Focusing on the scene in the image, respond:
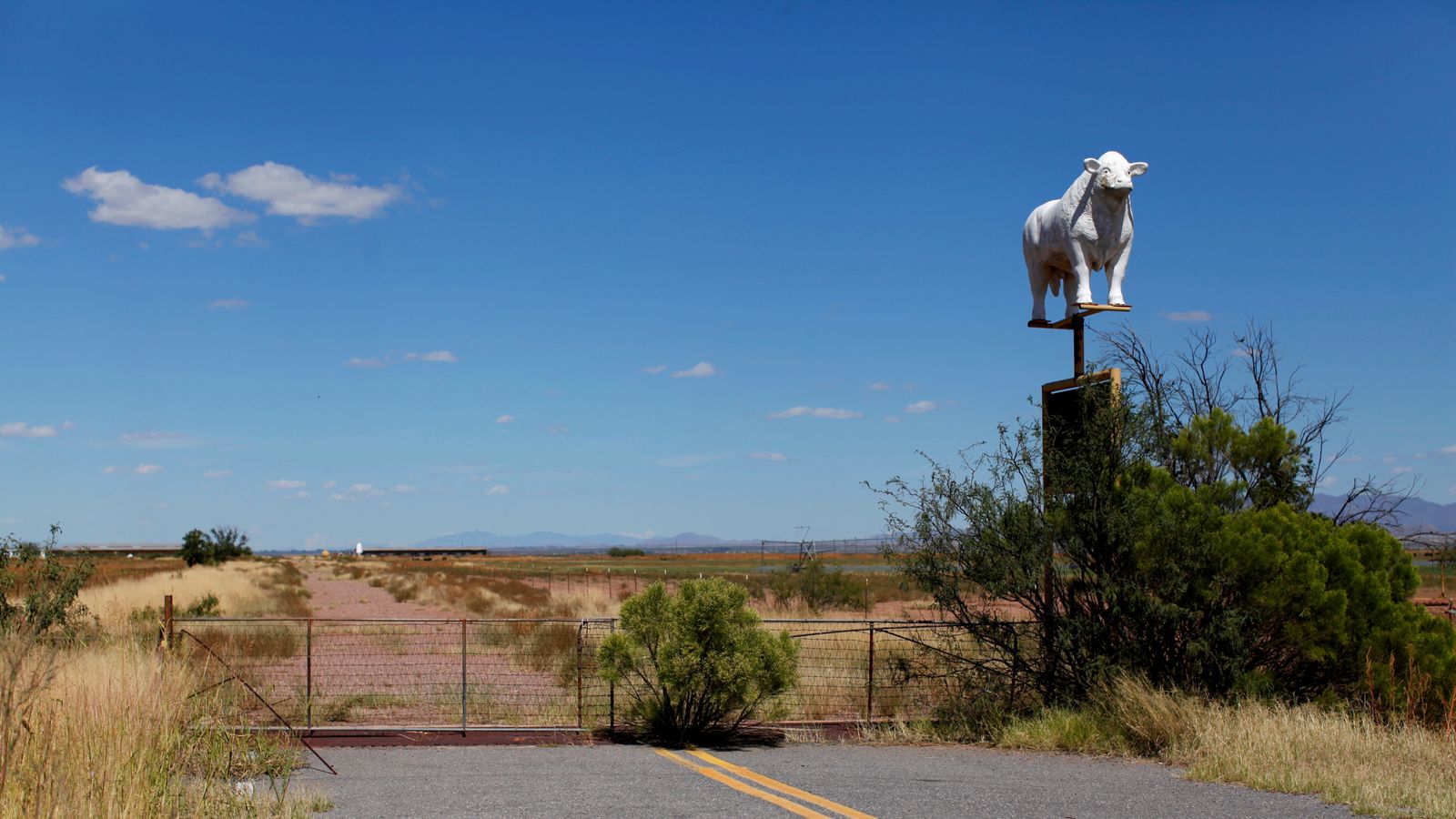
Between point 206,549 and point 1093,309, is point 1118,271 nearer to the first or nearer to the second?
point 1093,309

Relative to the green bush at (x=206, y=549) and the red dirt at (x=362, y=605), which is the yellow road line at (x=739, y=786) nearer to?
the red dirt at (x=362, y=605)

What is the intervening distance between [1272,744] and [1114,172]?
6749 mm

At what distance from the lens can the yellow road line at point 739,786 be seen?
934cm

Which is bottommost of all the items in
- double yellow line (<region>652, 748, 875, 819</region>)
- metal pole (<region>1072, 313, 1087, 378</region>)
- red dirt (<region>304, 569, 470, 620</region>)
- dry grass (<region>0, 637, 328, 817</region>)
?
red dirt (<region>304, 569, 470, 620</region>)

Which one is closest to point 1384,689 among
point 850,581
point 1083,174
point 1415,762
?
point 1415,762

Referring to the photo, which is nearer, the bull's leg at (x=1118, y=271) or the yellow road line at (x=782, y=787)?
the yellow road line at (x=782, y=787)

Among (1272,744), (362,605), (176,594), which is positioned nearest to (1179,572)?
(1272,744)

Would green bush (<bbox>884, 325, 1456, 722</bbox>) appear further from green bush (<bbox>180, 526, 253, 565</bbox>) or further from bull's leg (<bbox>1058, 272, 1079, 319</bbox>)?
green bush (<bbox>180, 526, 253, 565</bbox>)

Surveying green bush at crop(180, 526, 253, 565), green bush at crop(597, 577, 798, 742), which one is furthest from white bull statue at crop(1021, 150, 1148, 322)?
green bush at crop(180, 526, 253, 565)

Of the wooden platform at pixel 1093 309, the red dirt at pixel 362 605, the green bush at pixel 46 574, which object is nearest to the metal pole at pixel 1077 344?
the wooden platform at pixel 1093 309

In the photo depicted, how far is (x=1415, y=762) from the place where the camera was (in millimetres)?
10258

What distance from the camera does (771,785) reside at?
10656mm

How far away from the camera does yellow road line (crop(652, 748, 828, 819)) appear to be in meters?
9.34

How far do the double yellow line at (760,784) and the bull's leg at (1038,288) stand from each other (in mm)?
7023
